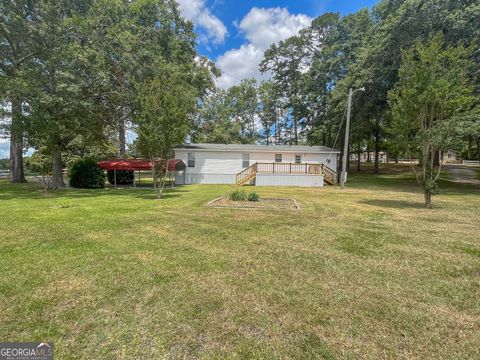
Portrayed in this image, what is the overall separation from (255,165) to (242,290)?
18.9 metres

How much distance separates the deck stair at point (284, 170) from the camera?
72.6 feet

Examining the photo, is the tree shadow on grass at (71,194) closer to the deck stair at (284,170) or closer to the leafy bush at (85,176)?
the leafy bush at (85,176)

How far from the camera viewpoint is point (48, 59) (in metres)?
15.0

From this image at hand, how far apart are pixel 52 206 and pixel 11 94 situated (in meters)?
7.86

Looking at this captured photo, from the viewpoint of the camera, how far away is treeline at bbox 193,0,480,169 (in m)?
15.8

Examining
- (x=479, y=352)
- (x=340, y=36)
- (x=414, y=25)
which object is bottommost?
(x=479, y=352)

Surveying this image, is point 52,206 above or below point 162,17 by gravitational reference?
below

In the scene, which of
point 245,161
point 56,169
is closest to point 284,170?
point 245,161

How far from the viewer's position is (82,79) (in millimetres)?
15641

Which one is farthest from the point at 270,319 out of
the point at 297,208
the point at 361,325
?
the point at 297,208

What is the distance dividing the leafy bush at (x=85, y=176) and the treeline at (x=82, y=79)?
1236mm

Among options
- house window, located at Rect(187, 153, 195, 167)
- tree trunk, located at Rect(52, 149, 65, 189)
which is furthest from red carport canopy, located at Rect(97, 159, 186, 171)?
house window, located at Rect(187, 153, 195, 167)

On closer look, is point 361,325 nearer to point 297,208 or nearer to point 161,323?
point 161,323

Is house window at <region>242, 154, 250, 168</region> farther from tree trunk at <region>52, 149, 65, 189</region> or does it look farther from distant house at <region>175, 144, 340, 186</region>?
tree trunk at <region>52, 149, 65, 189</region>
